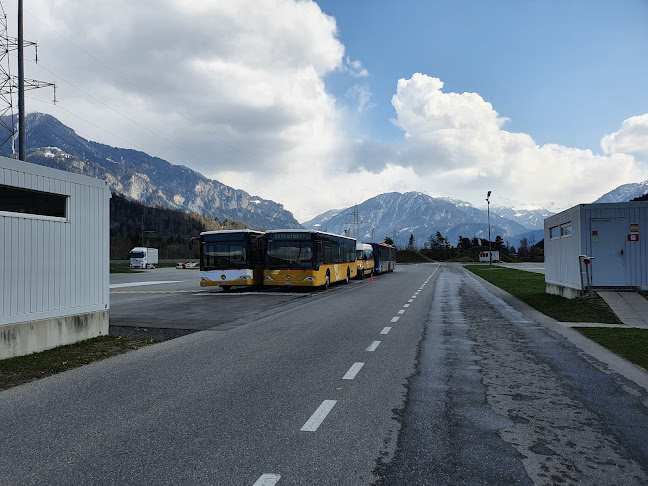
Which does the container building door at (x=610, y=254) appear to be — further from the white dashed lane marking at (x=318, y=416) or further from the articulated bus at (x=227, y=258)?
the articulated bus at (x=227, y=258)

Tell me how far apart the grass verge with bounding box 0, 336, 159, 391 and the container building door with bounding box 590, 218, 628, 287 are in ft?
45.0

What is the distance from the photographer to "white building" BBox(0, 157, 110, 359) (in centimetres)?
792

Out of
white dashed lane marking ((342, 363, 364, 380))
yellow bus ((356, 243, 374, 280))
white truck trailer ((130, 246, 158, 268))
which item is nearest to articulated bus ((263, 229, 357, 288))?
yellow bus ((356, 243, 374, 280))

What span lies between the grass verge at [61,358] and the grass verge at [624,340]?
8.67 m

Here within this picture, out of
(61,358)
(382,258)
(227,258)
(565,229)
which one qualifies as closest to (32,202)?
(61,358)

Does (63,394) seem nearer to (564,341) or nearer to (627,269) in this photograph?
(564,341)

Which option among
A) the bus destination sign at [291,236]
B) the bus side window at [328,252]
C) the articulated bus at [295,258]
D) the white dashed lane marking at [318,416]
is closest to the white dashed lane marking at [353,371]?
the white dashed lane marking at [318,416]

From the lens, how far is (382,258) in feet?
167

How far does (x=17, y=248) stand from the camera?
8.05m

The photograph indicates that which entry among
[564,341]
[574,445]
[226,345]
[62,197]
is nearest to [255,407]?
[574,445]

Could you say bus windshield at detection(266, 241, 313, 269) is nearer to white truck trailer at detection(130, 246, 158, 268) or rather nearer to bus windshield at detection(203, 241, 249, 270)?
bus windshield at detection(203, 241, 249, 270)

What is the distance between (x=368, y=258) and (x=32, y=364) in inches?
1419

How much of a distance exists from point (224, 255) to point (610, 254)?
1652 cm

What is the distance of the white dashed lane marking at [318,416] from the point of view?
14.9 ft
